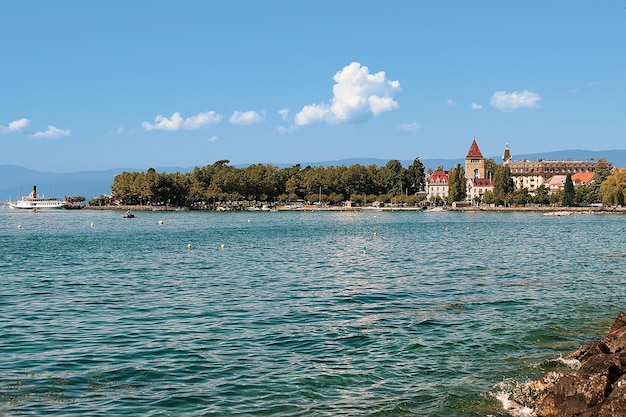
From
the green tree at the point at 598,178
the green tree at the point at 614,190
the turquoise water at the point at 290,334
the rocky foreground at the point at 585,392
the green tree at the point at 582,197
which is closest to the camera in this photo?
the rocky foreground at the point at 585,392

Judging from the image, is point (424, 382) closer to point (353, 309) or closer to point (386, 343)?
point (386, 343)

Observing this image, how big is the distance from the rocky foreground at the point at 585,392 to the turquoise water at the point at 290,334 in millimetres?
880

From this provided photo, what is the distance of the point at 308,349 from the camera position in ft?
63.5

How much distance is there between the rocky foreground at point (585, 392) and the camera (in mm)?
11984

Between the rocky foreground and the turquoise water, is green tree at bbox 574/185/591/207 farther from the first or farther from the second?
the rocky foreground

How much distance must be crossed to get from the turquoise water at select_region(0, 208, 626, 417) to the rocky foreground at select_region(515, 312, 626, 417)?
34.6 inches

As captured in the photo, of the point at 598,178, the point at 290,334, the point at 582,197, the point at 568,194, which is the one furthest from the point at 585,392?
the point at 582,197

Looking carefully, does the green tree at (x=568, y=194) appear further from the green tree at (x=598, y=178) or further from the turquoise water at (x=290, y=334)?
the turquoise water at (x=290, y=334)

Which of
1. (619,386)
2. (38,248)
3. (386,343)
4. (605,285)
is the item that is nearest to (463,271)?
(605,285)

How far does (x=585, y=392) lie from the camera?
41.7 ft

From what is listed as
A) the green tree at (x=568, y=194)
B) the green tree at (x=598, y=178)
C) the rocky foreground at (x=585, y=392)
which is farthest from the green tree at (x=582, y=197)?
the rocky foreground at (x=585, y=392)

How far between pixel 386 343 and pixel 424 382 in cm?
402

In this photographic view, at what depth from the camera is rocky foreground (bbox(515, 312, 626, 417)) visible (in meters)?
12.0

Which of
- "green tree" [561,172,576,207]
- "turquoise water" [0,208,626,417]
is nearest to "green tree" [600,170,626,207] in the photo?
"green tree" [561,172,576,207]
